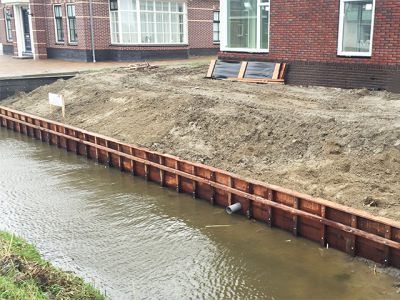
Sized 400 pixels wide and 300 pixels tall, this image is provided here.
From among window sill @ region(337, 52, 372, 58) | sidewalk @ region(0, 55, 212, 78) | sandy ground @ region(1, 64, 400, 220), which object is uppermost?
window sill @ region(337, 52, 372, 58)

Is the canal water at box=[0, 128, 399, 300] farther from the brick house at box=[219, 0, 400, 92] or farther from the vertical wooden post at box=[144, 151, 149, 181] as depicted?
the brick house at box=[219, 0, 400, 92]

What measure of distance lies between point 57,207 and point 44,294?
447cm

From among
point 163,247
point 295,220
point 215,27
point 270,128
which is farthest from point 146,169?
point 215,27

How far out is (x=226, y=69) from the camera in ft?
53.0

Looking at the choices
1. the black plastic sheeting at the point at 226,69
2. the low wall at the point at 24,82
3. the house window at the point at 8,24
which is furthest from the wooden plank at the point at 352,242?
the house window at the point at 8,24

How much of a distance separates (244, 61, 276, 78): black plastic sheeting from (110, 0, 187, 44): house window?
11.7 m

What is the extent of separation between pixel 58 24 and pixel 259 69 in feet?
52.9

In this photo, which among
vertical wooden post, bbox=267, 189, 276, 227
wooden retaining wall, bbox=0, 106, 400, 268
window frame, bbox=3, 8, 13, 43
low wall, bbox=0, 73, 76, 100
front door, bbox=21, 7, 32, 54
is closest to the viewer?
wooden retaining wall, bbox=0, 106, 400, 268

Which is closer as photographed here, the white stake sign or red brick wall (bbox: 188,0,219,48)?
the white stake sign

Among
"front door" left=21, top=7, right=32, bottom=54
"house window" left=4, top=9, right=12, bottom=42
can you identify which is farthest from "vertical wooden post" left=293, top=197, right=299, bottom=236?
"house window" left=4, top=9, right=12, bottom=42

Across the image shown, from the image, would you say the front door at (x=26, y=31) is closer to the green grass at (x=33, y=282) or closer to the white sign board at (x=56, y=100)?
the white sign board at (x=56, y=100)

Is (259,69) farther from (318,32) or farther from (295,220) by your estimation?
(295,220)

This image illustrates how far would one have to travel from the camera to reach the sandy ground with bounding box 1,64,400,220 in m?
7.95

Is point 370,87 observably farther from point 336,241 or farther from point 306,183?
point 336,241
